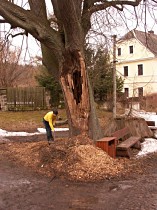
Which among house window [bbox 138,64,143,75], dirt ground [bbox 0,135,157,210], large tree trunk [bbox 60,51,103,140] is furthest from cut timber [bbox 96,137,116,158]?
Result: house window [bbox 138,64,143,75]

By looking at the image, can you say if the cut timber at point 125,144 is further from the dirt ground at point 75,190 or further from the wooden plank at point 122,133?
the dirt ground at point 75,190

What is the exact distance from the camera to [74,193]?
577 centimetres

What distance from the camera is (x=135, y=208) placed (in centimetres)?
497

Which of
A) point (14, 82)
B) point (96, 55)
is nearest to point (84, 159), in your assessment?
point (96, 55)

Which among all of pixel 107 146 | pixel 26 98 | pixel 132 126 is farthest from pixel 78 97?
pixel 26 98

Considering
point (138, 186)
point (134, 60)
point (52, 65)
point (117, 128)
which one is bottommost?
point (138, 186)

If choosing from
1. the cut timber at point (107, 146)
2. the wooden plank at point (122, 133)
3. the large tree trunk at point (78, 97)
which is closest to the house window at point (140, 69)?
the wooden plank at point (122, 133)

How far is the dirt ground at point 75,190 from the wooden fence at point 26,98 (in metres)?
17.0

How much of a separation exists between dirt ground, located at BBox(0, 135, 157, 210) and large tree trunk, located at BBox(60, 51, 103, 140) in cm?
Answer: 172

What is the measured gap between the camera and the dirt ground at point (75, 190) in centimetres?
511

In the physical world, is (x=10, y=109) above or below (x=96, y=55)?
below

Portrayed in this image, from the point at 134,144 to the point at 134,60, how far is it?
37.7 metres

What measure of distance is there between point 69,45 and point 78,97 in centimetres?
155

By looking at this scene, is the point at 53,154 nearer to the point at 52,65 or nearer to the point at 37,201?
the point at 37,201
